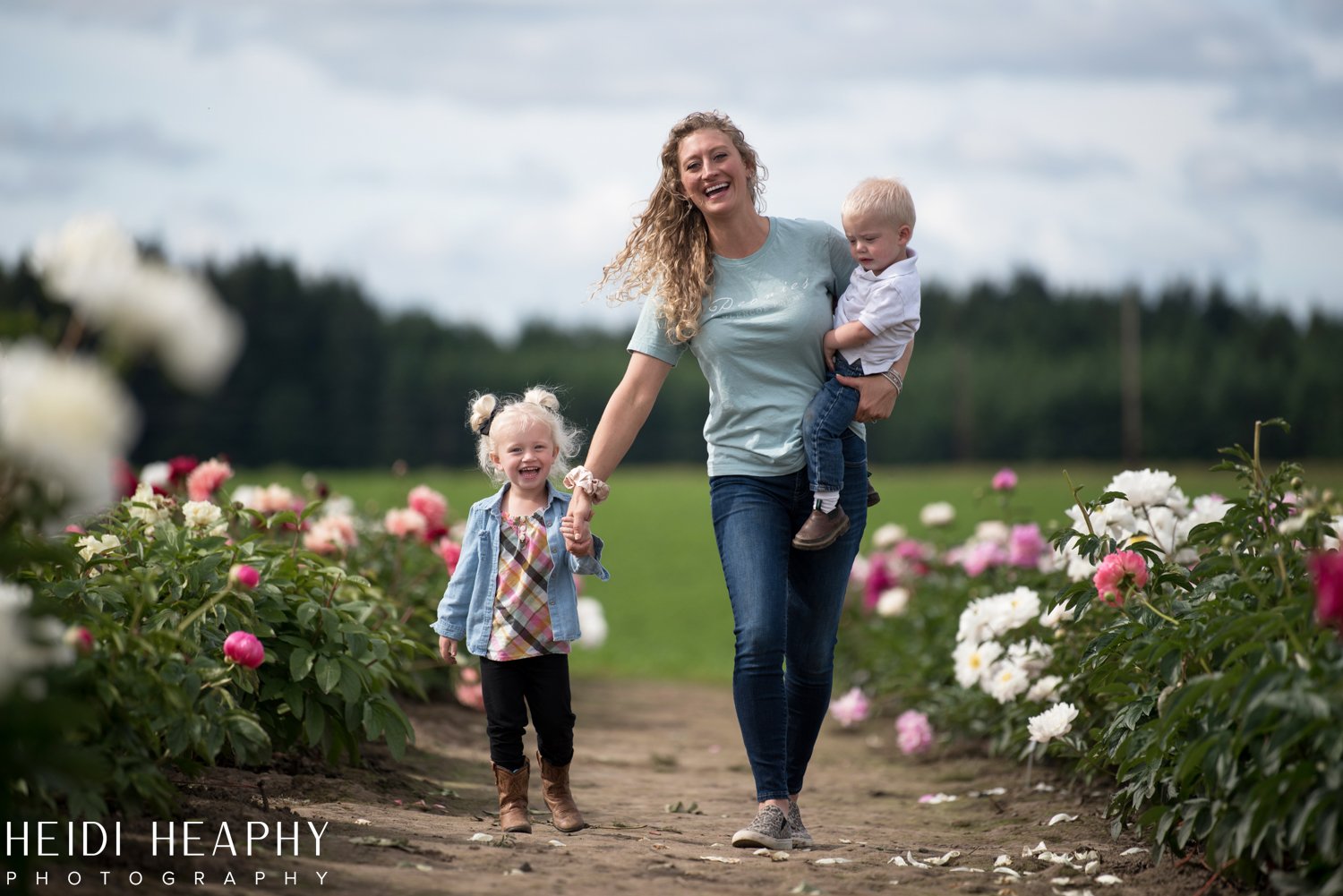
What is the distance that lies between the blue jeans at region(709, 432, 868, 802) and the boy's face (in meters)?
0.52

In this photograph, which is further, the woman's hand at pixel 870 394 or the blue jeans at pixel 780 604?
the woman's hand at pixel 870 394

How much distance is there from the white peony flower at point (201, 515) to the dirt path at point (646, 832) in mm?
814

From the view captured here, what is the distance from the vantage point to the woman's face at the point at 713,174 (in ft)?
12.9

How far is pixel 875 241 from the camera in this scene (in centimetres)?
399

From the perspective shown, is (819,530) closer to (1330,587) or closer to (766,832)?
(766,832)

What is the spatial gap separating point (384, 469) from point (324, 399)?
2559mm

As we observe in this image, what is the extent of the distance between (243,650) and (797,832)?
5.12ft

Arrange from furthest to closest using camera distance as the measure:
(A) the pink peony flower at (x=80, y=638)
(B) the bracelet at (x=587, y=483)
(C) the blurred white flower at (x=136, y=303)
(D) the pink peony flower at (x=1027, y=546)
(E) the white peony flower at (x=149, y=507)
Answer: (D) the pink peony flower at (x=1027, y=546) < (E) the white peony flower at (x=149, y=507) < (B) the bracelet at (x=587, y=483) < (A) the pink peony flower at (x=80, y=638) < (C) the blurred white flower at (x=136, y=303)

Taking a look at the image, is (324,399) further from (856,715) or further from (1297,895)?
(1297,895)

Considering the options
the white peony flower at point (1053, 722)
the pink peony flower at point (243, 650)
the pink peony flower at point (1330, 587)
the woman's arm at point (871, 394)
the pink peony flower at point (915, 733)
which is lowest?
the pink peony flower at point (915, 733)

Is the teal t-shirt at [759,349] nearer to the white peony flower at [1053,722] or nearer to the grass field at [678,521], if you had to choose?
the grass field at [678,521]

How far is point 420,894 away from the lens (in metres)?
2.99

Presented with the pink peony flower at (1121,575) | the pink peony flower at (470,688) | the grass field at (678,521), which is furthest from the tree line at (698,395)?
the pink peony flower at (1121,575)

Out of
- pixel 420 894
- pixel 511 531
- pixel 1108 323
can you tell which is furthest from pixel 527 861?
pixel 1108 323
